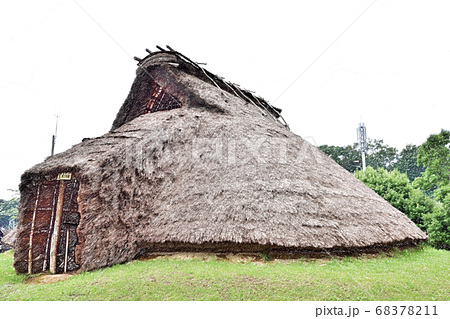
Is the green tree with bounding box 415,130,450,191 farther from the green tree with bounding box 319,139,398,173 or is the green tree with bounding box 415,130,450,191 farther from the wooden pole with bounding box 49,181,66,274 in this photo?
the green tree with bounding box 319,139,398,173

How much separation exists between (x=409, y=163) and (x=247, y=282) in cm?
3861

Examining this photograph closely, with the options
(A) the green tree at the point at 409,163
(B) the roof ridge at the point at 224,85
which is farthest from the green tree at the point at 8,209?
(A) the green tree at the point at 409,163

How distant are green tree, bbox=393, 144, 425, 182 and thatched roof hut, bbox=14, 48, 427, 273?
108 ft

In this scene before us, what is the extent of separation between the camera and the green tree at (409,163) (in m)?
33.6

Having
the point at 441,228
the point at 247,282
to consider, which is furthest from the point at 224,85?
the point at 441,228

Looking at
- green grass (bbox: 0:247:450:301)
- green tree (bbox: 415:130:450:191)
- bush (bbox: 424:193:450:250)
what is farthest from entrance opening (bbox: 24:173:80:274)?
green tree (bbox: 415:130:450:191)

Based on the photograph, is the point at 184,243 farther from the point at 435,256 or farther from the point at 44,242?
the point at 435,256

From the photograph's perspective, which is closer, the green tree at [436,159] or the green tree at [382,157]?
the green tree at [436,159]

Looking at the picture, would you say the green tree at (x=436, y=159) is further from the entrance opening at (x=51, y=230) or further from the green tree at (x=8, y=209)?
the green tree at (x=8, y=209)

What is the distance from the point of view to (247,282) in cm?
388

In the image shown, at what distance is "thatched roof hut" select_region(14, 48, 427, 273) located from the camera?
5.06 meters

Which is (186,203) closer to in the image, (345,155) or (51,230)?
(51,230)

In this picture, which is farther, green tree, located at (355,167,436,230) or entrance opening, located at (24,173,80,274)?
green tree, located at (355,167,436,230)

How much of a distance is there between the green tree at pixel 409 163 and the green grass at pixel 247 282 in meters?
34.8
